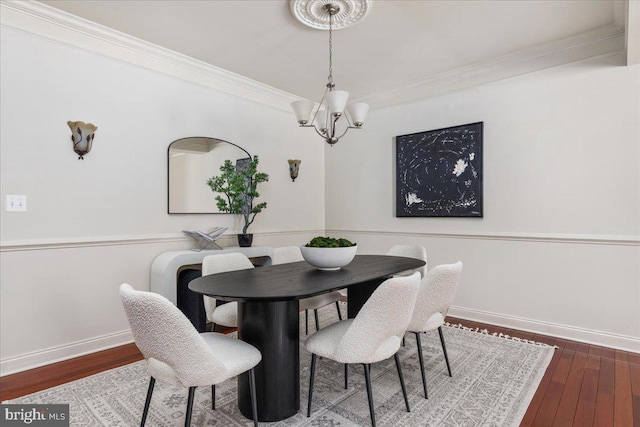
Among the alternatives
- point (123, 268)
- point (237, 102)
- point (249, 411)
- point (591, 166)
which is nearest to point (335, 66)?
point (237, 102)

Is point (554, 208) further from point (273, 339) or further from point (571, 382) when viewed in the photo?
point (273, 339)

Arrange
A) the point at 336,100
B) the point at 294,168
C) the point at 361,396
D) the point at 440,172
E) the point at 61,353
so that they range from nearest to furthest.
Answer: the point at 361,396 < the point at 336,100 < the point at 61,353 < the point at 440,172 < the point at 294,168

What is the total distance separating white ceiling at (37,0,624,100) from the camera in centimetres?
250

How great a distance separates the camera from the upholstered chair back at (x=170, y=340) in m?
1.31

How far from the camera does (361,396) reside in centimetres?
209

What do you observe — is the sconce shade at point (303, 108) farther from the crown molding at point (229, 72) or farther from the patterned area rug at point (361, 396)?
the patterned area rug at point (361, 396)

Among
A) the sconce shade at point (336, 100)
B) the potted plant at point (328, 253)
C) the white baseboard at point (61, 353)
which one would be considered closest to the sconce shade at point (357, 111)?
the sconce shade at point (336, 100)

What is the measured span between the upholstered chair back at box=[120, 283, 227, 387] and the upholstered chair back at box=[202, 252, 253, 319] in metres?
0.90

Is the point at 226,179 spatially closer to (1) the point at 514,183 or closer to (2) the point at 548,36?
(1) the point at 514,183

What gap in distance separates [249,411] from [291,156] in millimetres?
3139

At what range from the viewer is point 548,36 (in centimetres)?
295

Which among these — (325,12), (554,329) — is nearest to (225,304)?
(325,12)

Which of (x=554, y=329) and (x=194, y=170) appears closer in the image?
(x=554, y=329)

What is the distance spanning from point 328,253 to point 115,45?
2452 mm
